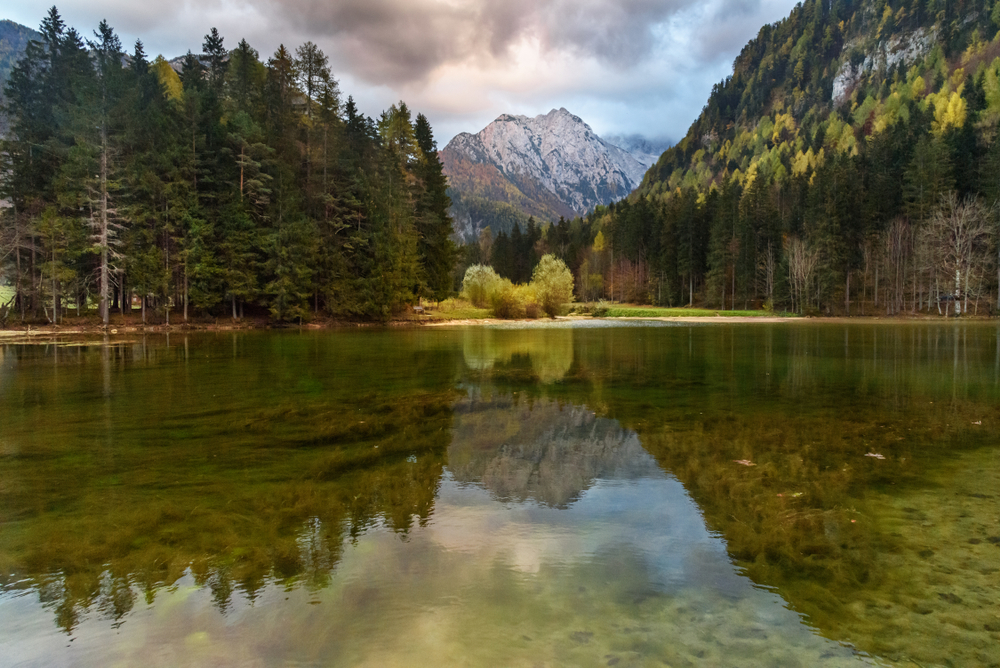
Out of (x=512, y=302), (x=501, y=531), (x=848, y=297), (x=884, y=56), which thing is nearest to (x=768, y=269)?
(x=848, y=297)

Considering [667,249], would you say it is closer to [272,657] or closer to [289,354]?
[289,354]

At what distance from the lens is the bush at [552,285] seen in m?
63.7

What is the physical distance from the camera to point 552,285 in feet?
208

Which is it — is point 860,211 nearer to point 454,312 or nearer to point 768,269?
point 768,269

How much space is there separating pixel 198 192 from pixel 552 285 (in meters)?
37.3

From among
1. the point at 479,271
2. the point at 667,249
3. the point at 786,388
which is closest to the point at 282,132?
the point at 479,271

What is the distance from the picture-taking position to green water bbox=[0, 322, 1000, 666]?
4.05 metres

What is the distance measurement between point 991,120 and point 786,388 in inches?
3358

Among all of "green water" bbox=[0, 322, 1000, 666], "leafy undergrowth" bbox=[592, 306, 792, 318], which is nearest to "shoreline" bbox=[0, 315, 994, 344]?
"leafy undergrowth" bbox=[592, 306, 792, 318]

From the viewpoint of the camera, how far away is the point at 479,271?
72125 mm

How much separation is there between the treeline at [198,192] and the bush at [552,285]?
1523 centimetres

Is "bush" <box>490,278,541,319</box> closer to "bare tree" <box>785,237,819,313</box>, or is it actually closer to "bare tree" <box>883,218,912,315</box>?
"bare tree" <box>785,237,819,313</box>

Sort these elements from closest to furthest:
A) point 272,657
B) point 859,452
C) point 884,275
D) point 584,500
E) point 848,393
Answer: point 272,657 → point 584,500 → point 859,452 → point 848,393 → point 884,275

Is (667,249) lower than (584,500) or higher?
higher
